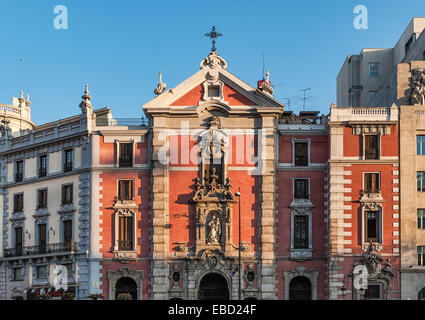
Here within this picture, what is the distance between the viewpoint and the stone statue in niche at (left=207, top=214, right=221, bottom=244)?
188 ft

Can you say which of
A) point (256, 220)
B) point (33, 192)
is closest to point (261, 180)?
point (256, 220)

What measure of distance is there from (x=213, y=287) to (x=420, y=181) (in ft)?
57.6

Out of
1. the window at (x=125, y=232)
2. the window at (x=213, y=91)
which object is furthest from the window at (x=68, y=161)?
the window at (x=213, y=91)

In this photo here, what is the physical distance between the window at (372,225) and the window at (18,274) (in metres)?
28.2

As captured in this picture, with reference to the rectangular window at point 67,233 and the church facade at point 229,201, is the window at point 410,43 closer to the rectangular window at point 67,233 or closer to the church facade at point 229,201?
the church facade at point 229,201

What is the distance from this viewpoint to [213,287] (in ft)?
188

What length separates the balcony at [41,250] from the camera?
59156mm

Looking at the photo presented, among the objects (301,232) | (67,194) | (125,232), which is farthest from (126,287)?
(301,232)

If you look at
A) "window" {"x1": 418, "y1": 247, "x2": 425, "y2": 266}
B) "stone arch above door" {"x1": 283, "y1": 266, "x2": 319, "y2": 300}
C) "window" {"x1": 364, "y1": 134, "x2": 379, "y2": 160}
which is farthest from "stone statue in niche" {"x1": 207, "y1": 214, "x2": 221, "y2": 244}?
"window" {"x1": 418, "y1": 247, "x2": 425, "y2": 266}

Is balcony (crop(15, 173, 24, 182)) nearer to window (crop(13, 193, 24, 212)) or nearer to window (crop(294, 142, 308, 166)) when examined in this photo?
window (crop(13, 193, 24, 212))

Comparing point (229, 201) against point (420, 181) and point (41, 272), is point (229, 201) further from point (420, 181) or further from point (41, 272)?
point (41, 272)

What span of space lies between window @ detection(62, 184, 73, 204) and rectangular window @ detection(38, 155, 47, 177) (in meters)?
2.91

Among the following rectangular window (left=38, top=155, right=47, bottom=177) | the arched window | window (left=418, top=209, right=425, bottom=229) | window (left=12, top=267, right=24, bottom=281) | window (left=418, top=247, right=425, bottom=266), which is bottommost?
the arched window
